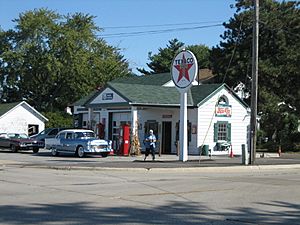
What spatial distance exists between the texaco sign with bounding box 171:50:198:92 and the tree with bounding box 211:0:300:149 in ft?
60.5

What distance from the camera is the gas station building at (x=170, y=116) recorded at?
120 feet

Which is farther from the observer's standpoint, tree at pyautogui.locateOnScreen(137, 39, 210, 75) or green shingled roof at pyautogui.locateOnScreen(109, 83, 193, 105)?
tree at pyautogui.locateOnScreen(137, 39, 210, 75)

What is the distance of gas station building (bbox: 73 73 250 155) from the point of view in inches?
1442

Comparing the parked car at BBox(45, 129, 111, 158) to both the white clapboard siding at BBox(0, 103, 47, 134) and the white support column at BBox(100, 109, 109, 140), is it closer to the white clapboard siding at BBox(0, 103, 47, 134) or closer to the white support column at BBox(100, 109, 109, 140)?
the white support column at BBox(100, 109, 109, 140)

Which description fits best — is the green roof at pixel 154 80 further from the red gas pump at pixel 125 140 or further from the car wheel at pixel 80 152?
the car wheel at pixel 80 152

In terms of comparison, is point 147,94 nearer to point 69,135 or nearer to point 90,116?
point 90,116

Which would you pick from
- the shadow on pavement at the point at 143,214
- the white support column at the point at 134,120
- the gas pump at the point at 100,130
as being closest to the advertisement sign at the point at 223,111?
the white support column at the point at 134,120

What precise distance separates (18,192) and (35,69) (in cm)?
5578

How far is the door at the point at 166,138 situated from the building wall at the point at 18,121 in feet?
73.5

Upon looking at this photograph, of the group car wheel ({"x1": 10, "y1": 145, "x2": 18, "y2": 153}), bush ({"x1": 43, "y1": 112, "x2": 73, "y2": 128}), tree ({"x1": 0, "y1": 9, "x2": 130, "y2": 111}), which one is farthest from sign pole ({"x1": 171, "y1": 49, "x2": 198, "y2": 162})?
tree ({"x1": 0, "y1": 9, "x2": 130, "y2": 111})

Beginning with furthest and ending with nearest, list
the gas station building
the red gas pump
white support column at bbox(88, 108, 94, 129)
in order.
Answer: white support column at bbox(88, 108, 94, 129) → the gas station building → the red gas pump

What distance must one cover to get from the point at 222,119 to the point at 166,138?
4.20 m

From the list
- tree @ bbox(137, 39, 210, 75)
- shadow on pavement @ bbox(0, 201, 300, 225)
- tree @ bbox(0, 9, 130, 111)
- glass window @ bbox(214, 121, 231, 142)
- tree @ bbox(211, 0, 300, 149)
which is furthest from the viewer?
tree @ bbox(137, 39, 210, 75)

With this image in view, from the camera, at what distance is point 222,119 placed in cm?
3834
